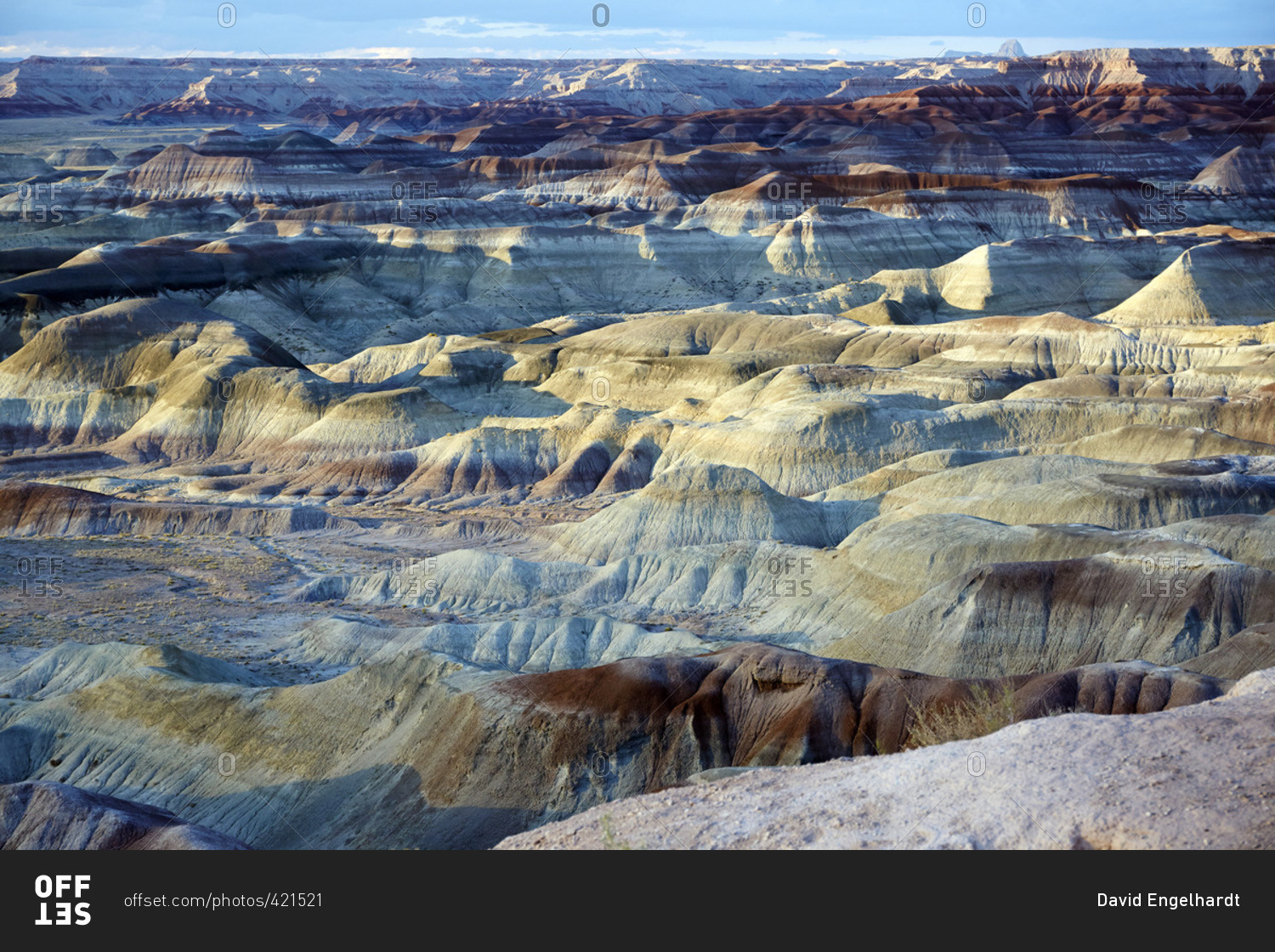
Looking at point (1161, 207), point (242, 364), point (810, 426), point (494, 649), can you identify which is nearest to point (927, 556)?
point (494, 649)

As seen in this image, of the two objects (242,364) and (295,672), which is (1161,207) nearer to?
(242,364)

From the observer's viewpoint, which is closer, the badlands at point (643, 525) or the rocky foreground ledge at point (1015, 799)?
the rocky foreground ledge at point (1015, 799)

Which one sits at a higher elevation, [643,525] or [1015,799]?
[1015,799]

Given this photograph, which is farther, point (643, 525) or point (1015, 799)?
point (643, 525)

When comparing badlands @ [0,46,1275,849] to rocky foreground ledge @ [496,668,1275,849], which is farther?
badlands @ [0,46,1275,849]
